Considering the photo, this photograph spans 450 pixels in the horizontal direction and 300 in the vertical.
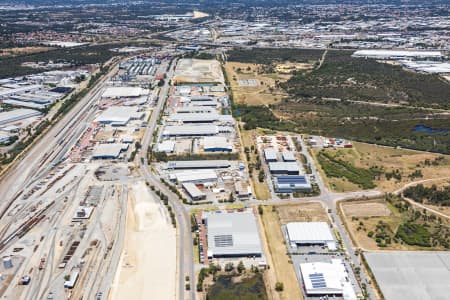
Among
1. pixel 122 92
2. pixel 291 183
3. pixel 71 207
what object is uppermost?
pixel 122 92

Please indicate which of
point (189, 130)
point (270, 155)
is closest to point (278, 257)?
point (270, 155)

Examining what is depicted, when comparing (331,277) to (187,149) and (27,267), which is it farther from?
(187,149)

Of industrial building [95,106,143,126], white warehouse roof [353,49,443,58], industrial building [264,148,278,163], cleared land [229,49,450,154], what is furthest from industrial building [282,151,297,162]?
white warehouse roof [353,49,443,58]

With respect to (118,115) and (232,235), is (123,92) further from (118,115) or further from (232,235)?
(232,235)

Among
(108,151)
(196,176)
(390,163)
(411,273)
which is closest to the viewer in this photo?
(411,273)

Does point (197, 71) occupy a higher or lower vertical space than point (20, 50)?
lower

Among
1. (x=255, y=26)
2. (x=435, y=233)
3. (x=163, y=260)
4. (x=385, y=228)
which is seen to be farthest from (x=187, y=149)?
(x=255, y=26)

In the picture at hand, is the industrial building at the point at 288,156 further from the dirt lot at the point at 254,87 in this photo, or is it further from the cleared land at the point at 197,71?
the cleared land at the point at 197,71

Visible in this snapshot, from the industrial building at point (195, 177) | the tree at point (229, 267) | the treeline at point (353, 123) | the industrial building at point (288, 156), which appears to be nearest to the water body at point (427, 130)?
the treeline at point (353, 123)
